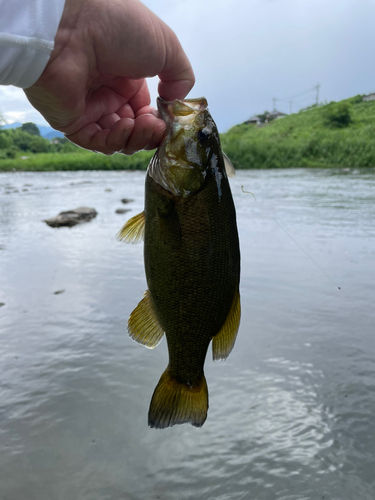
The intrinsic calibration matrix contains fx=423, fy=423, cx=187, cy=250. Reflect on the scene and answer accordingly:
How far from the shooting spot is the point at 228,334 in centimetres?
174

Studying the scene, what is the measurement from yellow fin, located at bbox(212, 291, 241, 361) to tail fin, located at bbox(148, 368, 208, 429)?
19 centimetres

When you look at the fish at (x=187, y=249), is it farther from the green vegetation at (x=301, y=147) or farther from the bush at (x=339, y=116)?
the bush at (x=339, y=116)

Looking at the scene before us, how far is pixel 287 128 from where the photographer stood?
49.8 metres

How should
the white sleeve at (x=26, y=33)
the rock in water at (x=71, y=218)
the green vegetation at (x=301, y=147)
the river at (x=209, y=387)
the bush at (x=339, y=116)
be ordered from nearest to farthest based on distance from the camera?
the white sleeve at (x=26, y=33) < the river at (x=209, y=387) < the rock in water at (x=71, y=218) < the green vegetation at (x=301, y=147) < the bush at (x=339, y=116)

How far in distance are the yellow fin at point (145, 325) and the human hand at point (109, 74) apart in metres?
0.73

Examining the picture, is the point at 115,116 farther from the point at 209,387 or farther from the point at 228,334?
the point at 209,387

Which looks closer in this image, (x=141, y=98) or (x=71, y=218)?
(x=141, y=98)

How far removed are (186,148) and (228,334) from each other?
0.77 m

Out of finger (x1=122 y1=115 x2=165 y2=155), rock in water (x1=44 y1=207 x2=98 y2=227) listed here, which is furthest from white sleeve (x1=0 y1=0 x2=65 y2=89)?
rock in water (x1=44 y1=207 x2=98 y2=227)

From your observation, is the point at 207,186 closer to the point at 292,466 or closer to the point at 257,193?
the point at 292,466

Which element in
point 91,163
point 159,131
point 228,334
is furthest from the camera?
point 91,163

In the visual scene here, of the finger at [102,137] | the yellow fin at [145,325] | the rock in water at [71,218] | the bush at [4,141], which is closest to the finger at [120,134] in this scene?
the finger at [102,137]

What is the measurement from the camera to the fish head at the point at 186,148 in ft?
5.31

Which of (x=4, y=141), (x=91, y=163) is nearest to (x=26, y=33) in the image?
(x=91, y=163)
